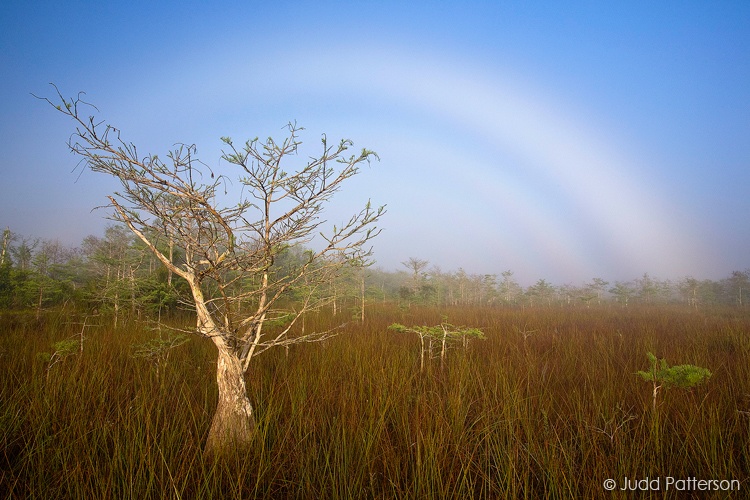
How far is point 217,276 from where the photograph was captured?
1957 mm

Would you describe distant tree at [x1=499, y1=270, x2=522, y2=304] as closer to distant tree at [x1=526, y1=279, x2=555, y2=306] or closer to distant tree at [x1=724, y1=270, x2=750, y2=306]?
distant tree at [x1=526, y1=279, x2=555, y2=306]

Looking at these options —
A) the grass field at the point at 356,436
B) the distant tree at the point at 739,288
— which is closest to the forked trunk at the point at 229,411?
the grass field at the point at 356,436

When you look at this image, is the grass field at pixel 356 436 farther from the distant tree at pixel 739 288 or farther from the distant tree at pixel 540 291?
the distant tree at pixel 739 288

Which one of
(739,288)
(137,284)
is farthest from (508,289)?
(137,284)

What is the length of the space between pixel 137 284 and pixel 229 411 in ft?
22.6

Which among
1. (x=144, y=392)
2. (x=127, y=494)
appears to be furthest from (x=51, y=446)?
(x=127, y=494)

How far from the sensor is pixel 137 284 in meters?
6.71

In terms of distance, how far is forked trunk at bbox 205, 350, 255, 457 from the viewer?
80.4 inches

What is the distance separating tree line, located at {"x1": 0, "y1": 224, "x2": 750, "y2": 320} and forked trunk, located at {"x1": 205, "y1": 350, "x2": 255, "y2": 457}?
77 centimetres

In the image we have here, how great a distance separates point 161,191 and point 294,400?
2.40m

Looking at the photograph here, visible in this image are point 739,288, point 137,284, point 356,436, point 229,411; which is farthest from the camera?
point 739,288

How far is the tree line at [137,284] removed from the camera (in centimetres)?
714

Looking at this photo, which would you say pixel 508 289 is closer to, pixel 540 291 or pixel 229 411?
pixel 540 291

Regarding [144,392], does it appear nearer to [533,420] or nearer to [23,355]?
[23,355]
